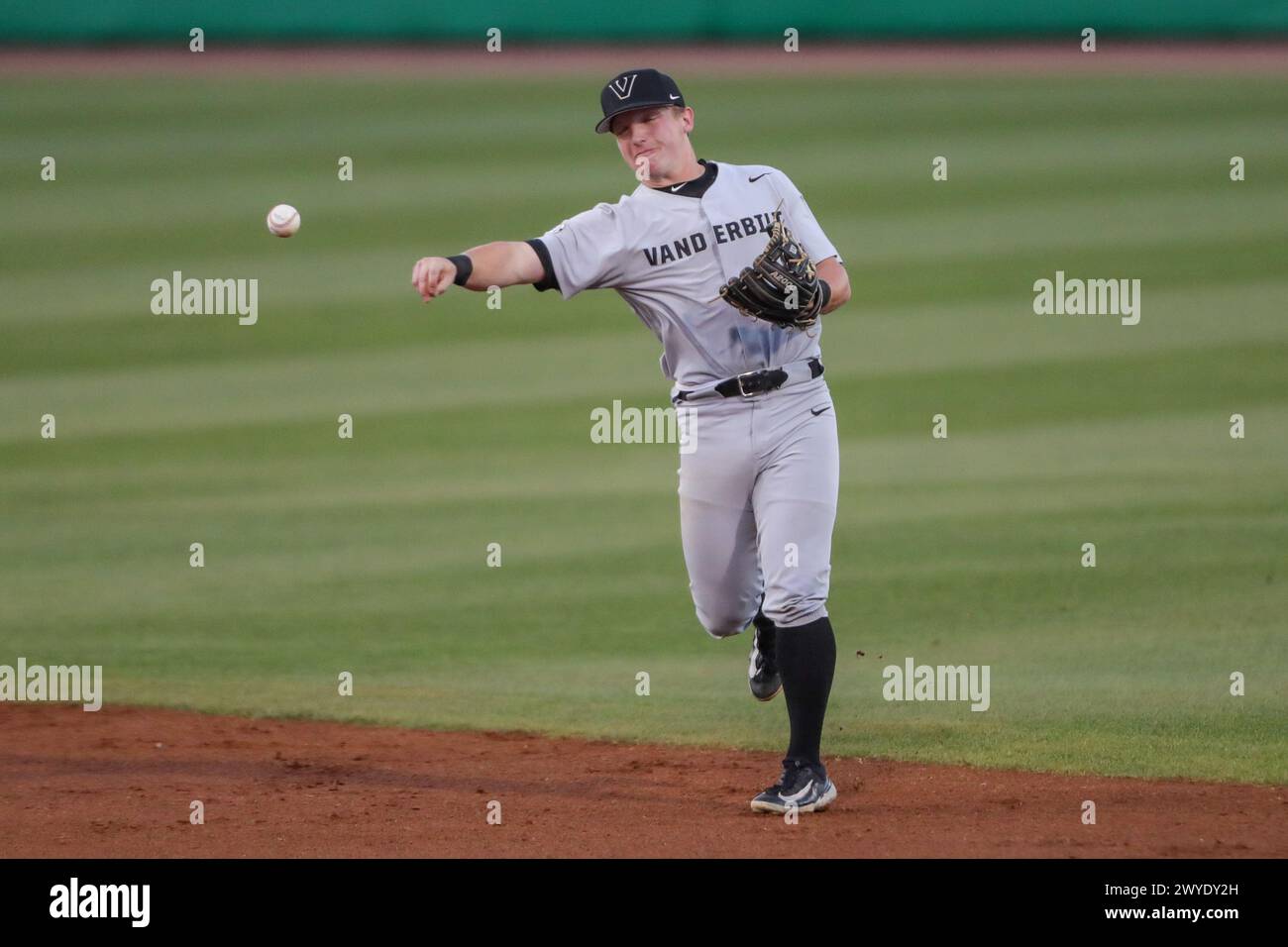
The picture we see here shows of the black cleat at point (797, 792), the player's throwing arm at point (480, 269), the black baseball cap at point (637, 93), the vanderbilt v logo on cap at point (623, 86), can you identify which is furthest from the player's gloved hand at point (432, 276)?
the black cleat at point (797, 792)

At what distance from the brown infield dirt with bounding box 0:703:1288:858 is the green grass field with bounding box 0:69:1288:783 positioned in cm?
35

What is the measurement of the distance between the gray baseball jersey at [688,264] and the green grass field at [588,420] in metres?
1.55

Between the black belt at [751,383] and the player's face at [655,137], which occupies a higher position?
the player's face at [655,137]

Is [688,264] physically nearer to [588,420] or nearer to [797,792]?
[797,792]

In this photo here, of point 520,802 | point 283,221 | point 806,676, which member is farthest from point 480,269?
point 520,802

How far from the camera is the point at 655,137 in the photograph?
5.30m

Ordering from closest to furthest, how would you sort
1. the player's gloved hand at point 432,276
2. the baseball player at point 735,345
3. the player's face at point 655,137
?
the player's gloved hand at point 432,276 < the baseball player at point 735,345 < the player's face at point 655,137

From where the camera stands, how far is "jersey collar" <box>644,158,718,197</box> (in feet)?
17.5

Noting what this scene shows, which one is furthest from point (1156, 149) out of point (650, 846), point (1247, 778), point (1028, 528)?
point (650, 846)

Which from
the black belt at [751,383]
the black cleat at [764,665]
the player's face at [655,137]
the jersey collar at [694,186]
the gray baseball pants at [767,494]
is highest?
the player's face at [655,137]

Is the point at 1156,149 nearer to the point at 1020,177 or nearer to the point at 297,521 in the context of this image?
the point at 1020,177

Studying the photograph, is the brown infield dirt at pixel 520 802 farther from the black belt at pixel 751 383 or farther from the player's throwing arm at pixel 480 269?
the player's throwing arm at pixel 480 269

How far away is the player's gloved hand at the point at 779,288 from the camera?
5000 millimetres

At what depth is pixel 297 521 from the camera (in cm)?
Answer: 929
